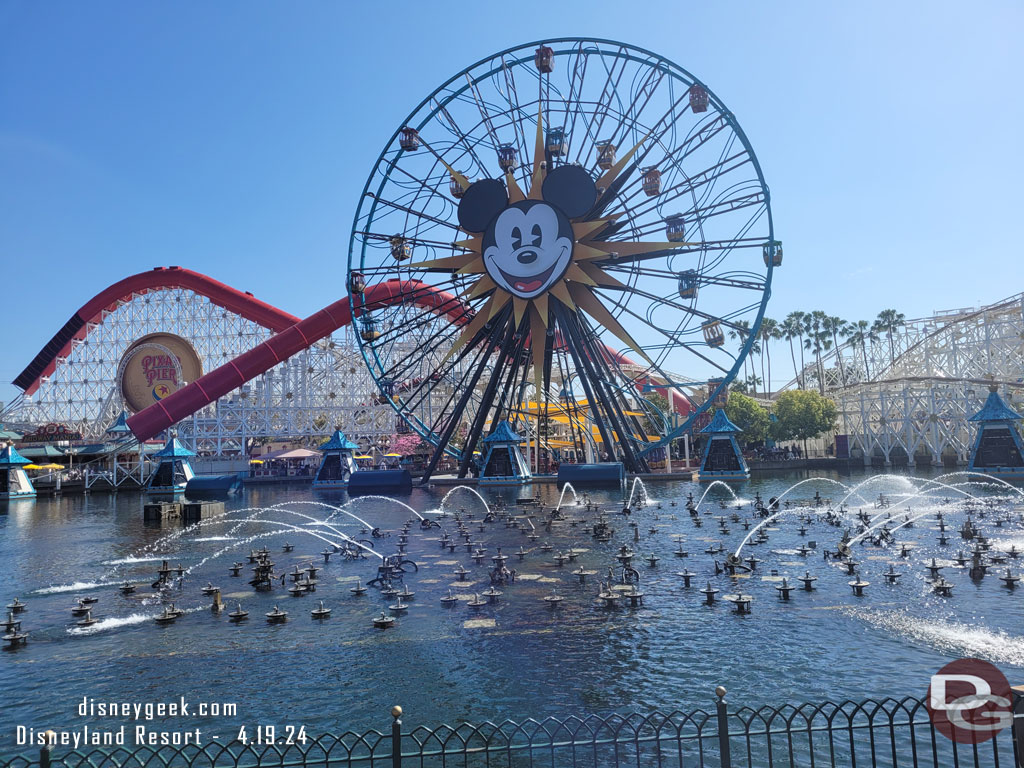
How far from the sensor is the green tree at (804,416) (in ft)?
246

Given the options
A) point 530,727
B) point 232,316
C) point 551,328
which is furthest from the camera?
point 232,316

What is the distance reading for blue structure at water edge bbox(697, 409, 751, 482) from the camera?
5466 cm

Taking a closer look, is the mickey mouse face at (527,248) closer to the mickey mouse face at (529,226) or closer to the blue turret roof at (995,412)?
the mickey mouse face at (529,226)

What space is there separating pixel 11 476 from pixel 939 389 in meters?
82.8

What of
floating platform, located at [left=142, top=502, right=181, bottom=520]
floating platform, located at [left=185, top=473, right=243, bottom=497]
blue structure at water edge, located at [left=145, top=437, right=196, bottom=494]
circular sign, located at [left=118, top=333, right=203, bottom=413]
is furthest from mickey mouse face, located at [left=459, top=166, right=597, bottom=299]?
circular sign, located at [left=118, top=333, right=203, bottom=413]

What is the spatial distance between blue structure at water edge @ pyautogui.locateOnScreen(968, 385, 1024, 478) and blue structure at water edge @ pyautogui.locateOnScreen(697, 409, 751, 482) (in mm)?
15587

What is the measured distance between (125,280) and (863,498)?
79.5 metres

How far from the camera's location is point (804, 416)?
75.1 metres

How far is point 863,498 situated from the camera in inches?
1551

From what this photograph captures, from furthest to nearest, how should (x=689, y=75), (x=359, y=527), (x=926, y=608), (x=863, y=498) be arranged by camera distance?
(x=689, y=75)
(x=863, y=498)
(x=359, y=527)
(x=926, y=608)

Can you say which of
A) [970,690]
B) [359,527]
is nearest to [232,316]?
[359,527]

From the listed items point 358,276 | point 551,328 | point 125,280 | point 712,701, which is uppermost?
point 125,280

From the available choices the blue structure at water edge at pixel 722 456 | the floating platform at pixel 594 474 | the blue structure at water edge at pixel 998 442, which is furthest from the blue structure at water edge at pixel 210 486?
the blue structure at water edge at pixel 998 442

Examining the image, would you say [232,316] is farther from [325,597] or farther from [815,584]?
[815,584]
